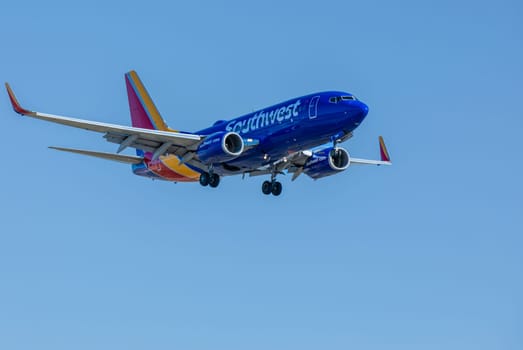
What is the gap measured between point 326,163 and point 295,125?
19.5ft

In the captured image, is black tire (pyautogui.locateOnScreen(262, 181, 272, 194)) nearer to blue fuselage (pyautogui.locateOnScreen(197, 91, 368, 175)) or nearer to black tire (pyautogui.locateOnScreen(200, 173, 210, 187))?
blue fuselage (pyautogui.locateOnScreen(197, 91, 368, 175))

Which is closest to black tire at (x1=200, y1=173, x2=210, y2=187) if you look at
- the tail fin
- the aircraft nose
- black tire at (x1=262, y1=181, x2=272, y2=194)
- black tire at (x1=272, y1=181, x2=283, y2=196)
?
black tire at (x1=262, y1=181, x2=272, y2=194)

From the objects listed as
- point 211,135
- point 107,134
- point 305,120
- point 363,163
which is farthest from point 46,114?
point 363,163

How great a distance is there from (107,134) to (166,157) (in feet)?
19.1

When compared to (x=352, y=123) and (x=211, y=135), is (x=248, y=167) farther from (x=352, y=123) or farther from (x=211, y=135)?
(x=352, y=123)

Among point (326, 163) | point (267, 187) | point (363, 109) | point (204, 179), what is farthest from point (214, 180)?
point (363, 109)

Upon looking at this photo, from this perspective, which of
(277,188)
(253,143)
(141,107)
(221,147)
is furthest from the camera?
(141,107)

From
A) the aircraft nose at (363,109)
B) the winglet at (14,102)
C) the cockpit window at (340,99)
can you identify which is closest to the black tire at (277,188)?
the cockpit window at (340,99)

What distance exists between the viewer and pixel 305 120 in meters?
55.5

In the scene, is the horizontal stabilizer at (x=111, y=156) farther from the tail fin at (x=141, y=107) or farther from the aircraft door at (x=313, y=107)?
the aircraft door at (x=313, y=107)

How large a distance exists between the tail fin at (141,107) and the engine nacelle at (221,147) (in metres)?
9.30

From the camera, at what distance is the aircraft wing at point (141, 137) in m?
54.8

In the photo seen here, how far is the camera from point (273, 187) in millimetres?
62375

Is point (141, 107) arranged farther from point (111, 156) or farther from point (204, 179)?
point (204, 179)
